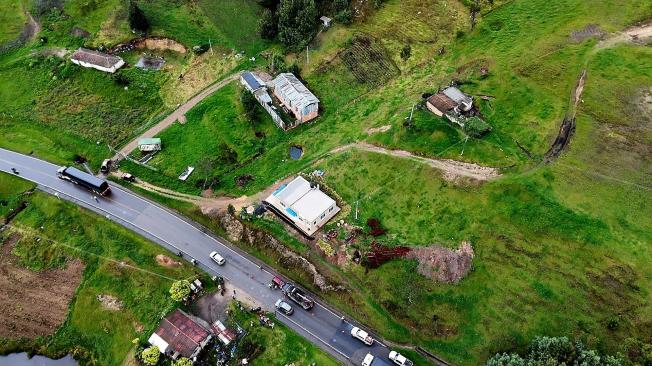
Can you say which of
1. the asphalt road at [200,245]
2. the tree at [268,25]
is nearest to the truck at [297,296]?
the asphalt road at [200,245]

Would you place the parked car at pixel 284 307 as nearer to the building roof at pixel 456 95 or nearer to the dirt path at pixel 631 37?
the building roof at pixel 456 95

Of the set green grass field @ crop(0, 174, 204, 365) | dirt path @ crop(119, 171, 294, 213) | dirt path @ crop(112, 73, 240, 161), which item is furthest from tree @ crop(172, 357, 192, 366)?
dirt path @ crop(112, 73, 240, 161)

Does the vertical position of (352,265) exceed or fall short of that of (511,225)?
it falls short

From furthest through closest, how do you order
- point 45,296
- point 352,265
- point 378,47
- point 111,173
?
1. point 378,47
2. point 111,173
3. point 45,296
4. point 352,265

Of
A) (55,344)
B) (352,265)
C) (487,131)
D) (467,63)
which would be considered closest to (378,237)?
(352,265)

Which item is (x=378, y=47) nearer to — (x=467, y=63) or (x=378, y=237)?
(x=467, y=63)

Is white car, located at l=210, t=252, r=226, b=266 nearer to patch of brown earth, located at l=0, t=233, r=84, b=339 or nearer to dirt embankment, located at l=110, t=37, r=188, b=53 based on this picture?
patch of brown earth, located at l=0, t=233, r=84, b=339
